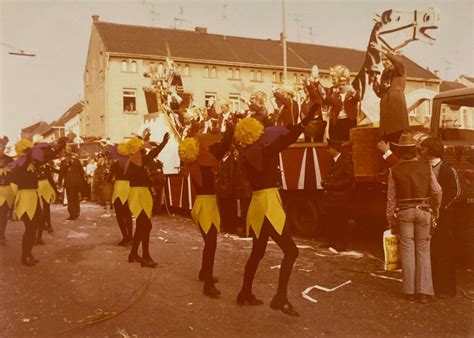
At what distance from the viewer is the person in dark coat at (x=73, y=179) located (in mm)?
10906

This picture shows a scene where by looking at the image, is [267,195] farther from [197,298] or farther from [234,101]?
[234,101]

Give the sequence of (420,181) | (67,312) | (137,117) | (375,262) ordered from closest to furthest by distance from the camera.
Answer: (67,312) < (420,181) < (375,262) < (137,117)

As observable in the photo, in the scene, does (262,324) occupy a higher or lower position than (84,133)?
lower

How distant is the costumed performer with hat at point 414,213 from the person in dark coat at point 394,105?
139 centimetres

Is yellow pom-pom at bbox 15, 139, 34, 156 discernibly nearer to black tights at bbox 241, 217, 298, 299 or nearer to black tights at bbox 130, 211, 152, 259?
black tights at bbox 130, 211, 152, 259

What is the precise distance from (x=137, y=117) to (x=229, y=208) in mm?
2635

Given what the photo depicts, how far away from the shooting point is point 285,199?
8.17m

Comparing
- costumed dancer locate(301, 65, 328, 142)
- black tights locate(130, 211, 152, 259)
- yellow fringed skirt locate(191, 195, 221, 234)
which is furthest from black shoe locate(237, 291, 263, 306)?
costumed dancer locate(301, 65, 328, 142)

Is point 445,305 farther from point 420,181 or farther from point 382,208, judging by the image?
point 382,208

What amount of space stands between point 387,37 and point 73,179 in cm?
764

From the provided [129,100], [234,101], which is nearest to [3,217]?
[129,100]

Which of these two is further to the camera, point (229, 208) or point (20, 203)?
point (229, 208)

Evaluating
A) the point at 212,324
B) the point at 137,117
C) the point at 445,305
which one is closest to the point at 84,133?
the point at 137,117

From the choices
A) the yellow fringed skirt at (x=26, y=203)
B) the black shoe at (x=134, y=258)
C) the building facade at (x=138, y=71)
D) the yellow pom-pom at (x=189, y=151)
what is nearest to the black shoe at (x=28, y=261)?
the yellow fringed skirt at (x=26, y=203)
